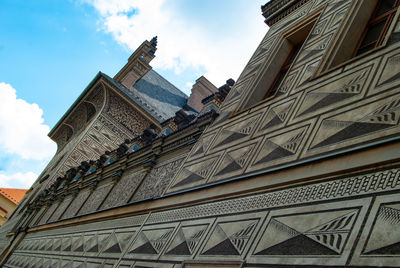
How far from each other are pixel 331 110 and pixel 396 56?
56cm

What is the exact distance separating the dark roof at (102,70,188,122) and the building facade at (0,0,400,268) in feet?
20.5

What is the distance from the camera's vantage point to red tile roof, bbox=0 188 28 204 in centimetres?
2355

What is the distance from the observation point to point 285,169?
234 cm

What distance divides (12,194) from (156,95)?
53.7ft

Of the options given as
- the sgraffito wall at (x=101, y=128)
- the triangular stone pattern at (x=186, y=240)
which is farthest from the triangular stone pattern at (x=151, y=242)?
the sgraffito wall at (x=101, y=128)

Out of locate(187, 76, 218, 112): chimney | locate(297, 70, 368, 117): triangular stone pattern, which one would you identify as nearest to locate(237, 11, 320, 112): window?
locate(297, 70, 368, 117): triangular stone pattern

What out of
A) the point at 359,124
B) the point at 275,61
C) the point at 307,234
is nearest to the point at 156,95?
the point at 275,61

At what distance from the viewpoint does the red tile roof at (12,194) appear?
23553mm

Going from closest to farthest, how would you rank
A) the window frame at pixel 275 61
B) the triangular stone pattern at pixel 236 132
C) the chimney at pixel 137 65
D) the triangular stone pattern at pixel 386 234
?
the triangular stone pattern at pixel 386 234, the triangular stone pattern at pixel 236 132, the window frame at pixel 275 61, the chimney at pixel 137 65

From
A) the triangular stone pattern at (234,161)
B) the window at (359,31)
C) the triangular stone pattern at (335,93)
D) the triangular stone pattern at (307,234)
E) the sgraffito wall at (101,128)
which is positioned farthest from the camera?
the sgraffito wall at (101,128)

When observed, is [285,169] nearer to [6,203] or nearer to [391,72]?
[391,72]

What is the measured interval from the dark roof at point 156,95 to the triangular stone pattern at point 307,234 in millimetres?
10149

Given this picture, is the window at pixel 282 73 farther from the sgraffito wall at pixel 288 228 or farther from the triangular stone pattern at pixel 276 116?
the sgraffito wall at pixel 288 228

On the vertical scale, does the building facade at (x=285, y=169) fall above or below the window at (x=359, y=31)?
below
